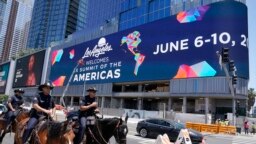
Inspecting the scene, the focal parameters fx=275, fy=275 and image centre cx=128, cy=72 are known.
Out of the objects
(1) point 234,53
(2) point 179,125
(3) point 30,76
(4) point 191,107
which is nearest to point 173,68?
(4) point 191,107

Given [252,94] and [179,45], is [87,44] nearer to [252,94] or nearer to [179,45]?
[179,45]

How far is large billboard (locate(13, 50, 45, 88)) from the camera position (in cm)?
9606

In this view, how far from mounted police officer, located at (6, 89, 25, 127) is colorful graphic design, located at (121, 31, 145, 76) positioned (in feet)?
156

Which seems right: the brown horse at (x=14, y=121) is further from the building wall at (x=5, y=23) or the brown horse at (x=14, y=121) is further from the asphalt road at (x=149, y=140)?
the building wall at (x=5, y=23)

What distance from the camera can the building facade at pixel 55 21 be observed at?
143 metres

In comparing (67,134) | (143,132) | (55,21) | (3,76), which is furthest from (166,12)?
(55,21)

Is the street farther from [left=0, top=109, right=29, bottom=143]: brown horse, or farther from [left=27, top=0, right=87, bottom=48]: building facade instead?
[left=27, top=0, right=87, bottom=48]: building facade

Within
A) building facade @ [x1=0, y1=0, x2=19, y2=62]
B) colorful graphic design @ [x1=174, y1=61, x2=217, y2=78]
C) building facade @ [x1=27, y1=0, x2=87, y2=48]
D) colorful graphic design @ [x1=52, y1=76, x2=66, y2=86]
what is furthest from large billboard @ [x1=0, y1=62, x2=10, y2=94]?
colorful graphic design @ [x1=174, y1=61, x2=217, y2=78]

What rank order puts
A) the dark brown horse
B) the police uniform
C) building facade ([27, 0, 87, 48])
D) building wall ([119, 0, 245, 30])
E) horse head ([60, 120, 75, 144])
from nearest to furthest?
horse head ([60, 120, 75, 144]), the dark brown horse, the police uniform, building wall ([119, 0, 245, 30]), building facade ([27, 0, 87, 48])

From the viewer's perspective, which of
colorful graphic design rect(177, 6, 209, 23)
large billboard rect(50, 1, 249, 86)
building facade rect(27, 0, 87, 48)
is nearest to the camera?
large billboard rect(50, 1, 249, 86)

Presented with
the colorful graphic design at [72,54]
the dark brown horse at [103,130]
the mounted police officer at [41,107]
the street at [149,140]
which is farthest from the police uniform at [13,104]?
the colorful graphic design at [72,54]

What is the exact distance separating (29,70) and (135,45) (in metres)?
56.6

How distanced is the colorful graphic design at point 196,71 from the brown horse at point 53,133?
40.8 metres

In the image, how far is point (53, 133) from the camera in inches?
245
